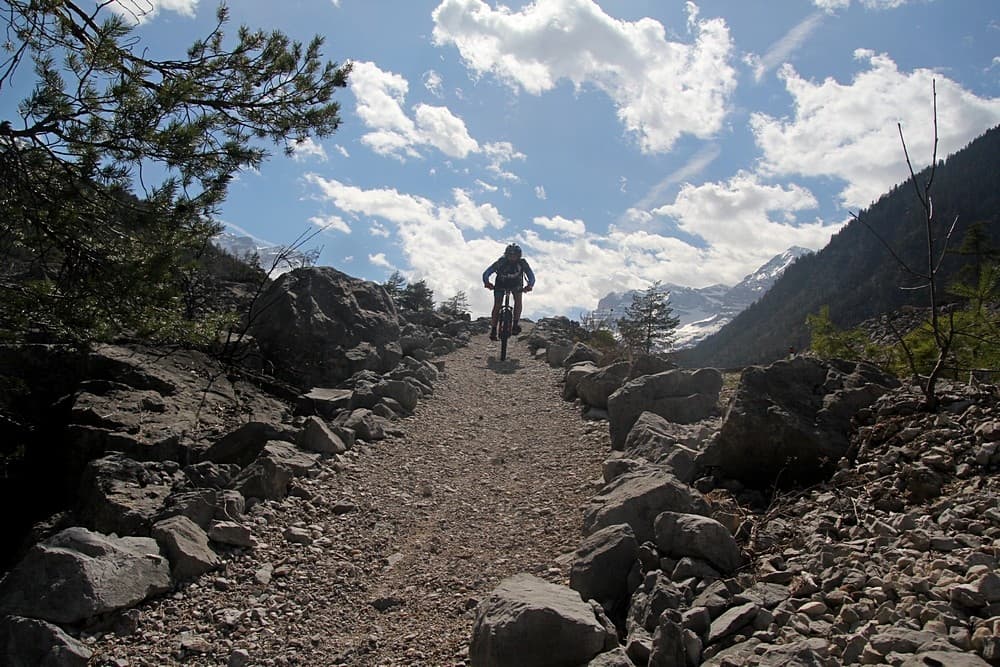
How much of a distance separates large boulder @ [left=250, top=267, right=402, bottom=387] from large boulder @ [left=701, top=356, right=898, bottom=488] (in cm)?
654

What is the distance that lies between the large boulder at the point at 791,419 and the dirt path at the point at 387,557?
Answer: 145 centimetres

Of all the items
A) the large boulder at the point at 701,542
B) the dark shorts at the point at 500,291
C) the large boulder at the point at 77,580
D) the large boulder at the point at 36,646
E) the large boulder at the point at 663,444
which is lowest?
the large boulder at the point at 36,646

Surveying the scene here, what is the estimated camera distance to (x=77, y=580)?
3.66 meters

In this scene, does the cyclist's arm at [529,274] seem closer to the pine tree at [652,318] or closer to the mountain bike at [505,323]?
the mountain bike at [505,323]

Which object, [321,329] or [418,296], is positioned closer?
[321,329]

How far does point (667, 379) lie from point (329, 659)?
538cm

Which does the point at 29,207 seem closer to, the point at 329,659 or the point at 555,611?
the point at 329,659

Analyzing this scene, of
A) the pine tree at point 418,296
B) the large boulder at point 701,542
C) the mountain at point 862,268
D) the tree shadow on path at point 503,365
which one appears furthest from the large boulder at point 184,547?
the mountain at point 862,268

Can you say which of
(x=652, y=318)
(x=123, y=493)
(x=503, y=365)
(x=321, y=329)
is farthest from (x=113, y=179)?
(x=652, y=318)

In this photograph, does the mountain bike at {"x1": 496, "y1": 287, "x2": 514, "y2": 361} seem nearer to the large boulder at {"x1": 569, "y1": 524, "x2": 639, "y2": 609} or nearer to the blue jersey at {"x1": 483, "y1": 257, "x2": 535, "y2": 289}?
the blue jersey at {"x1": 483, "y1": 257, "x2": 535, "y2": 289}

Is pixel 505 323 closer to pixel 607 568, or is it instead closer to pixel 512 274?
pixel 512 274

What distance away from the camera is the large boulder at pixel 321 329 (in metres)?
9.75

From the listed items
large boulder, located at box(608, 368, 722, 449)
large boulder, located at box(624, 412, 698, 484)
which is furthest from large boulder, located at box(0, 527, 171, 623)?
large boulder, located at box(608, 368, 722, 449)

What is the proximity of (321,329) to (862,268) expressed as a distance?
354 feet
